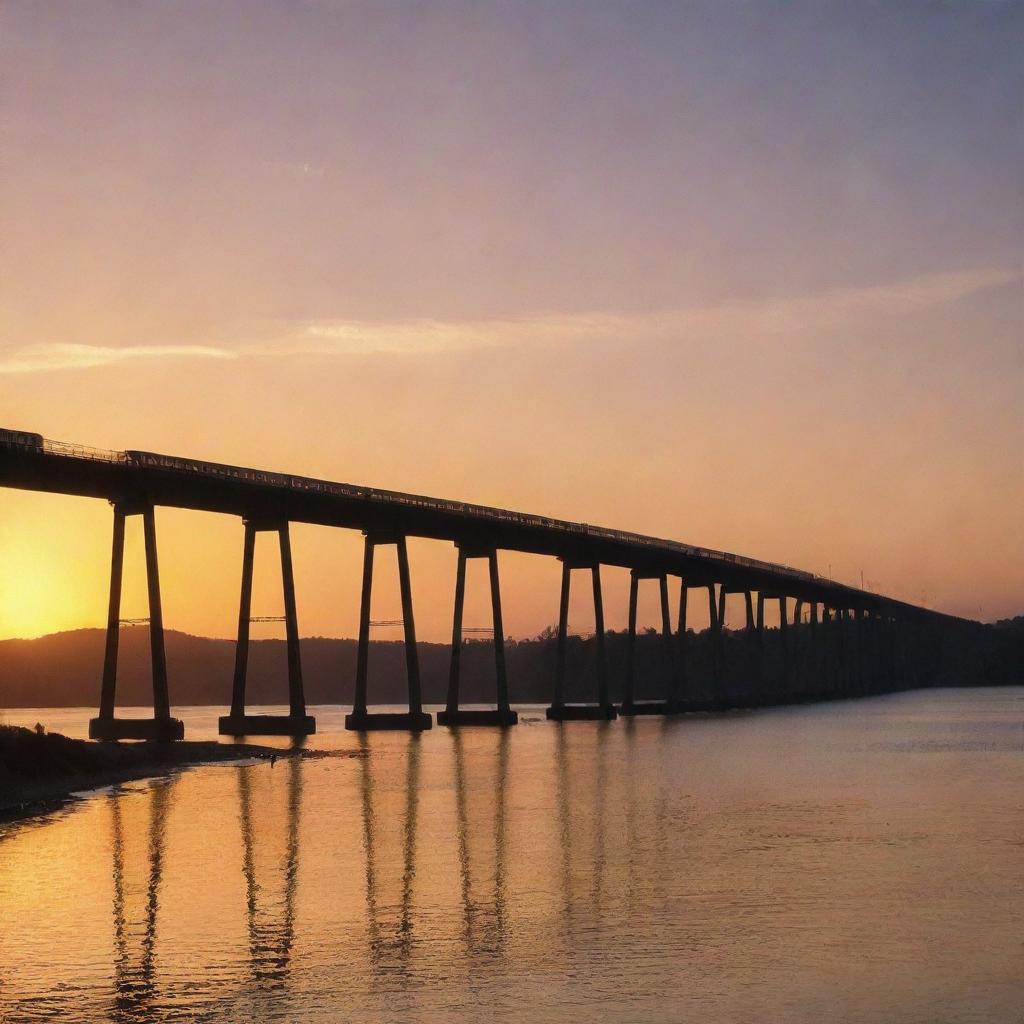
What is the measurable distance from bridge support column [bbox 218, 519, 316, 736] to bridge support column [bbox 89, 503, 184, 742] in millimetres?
10409

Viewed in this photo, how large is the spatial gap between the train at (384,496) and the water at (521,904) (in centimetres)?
3600

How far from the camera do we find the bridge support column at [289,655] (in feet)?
338

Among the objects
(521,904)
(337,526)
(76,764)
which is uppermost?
(337,526)

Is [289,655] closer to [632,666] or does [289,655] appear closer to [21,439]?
[21,439]

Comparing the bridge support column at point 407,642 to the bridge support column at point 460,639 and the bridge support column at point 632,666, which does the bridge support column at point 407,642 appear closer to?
the bridge support column at point 460,639

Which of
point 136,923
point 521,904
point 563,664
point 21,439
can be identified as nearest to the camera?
point 136,923

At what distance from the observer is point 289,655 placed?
10806cm

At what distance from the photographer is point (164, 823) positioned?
4441 cm

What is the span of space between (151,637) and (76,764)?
89.1 feet

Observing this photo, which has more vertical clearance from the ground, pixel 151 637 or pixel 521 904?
pixel 151 637

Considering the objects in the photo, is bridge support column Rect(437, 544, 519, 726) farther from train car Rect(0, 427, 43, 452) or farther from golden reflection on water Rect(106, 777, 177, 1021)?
golden reflection on water Rect(106, 777, 177, 1021)

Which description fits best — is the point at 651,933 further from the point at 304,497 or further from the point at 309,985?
the point at 304,497

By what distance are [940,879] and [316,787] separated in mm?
32446

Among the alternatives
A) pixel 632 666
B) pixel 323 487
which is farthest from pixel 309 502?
pixel 632 666
